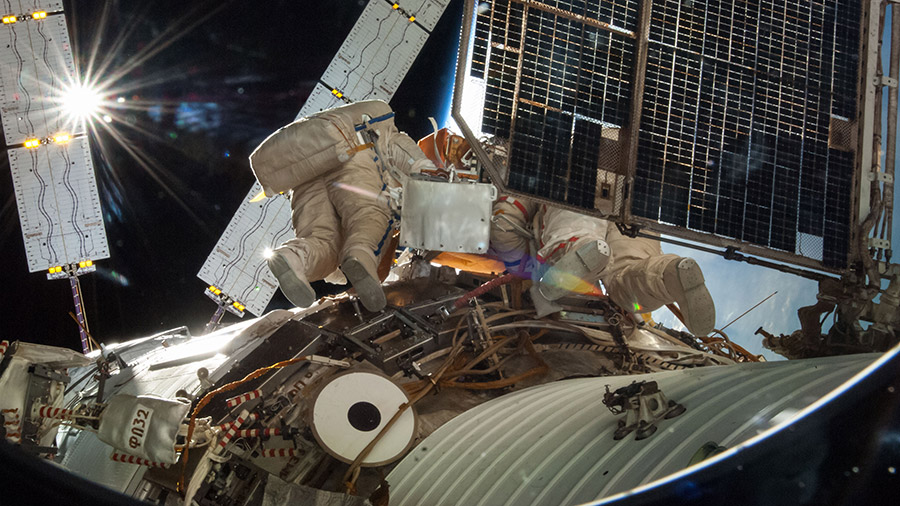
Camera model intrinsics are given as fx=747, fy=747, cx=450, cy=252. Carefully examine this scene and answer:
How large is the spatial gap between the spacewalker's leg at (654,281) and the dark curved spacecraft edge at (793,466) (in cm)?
263

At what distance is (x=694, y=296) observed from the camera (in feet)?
11.3

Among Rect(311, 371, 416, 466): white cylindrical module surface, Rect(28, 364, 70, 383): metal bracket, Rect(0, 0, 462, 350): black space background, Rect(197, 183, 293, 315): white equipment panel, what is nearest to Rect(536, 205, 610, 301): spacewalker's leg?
Rect(311, 371, 416, 466): white cylindrical module surface

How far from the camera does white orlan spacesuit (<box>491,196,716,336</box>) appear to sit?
348 cm

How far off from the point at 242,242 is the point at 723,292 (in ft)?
13.6

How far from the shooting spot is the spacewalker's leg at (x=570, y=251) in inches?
139

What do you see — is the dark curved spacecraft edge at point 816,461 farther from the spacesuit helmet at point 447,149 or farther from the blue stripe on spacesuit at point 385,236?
the spacesuit helmet at point 447,149

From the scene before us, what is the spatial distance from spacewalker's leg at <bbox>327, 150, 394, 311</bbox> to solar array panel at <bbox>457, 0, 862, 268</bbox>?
807 millimetres

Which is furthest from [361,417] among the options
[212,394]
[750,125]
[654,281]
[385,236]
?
[750,125]

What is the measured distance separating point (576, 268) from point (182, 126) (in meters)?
5.19

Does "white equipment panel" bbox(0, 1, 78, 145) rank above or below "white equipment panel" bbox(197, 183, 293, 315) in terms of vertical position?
above

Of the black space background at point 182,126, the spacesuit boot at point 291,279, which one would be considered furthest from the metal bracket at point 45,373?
the black space background at point 182,126

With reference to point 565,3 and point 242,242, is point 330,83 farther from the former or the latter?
point 565,3

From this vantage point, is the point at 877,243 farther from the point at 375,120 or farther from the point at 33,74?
the point at 33,74

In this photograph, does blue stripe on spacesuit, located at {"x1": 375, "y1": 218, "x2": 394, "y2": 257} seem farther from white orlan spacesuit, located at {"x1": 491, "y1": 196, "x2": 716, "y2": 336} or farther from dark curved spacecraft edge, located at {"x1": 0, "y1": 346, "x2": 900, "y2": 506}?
dark curved spacecraft edge, located at {"x1": 0, "y1": 346, "x2": 900, "y2": 506}
